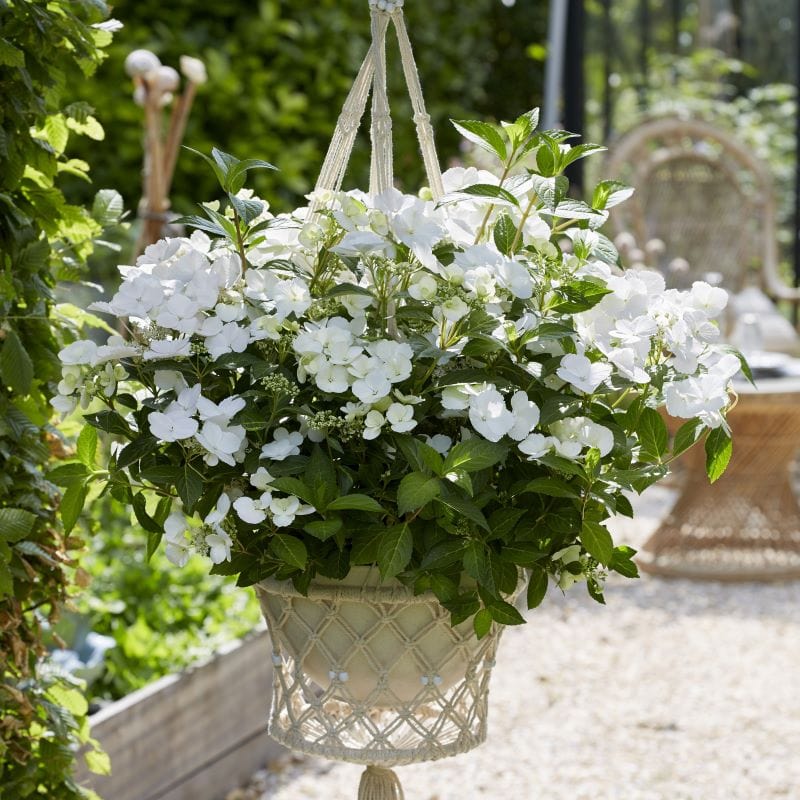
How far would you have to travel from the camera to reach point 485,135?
1.05 m

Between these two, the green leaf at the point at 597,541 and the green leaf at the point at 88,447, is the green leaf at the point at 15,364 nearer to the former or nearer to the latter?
the green leaf at the point at 88,447

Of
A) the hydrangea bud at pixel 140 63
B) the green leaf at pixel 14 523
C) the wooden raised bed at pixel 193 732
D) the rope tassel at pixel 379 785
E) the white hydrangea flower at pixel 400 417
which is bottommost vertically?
the wooden raised bed at pixel 193 732

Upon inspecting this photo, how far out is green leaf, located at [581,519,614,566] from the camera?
1.01 m

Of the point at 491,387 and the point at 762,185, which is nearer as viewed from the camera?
the point at 491,387

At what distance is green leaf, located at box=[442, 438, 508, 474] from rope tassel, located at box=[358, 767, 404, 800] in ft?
1.27

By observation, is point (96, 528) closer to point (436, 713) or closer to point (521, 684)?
point (436, 713)

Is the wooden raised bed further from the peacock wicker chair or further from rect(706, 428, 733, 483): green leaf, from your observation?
the peacock wicker chair

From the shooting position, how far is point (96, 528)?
4.90 feet

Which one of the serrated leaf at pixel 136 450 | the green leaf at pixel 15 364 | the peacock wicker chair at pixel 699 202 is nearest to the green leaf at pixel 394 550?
the serrated leaf at pixel 136 450

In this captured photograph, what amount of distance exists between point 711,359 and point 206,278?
1.49 ft

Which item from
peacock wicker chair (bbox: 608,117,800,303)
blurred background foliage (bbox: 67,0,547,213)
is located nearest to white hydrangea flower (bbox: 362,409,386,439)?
blurred background foliage (bbox: 67,0,547,213)

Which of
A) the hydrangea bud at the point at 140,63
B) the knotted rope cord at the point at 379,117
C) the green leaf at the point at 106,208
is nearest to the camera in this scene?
the knotted rope cord at the point at 379,117

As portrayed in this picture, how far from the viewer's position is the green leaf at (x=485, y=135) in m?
1.03

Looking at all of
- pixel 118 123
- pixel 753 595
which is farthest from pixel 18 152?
pixel 118 123
